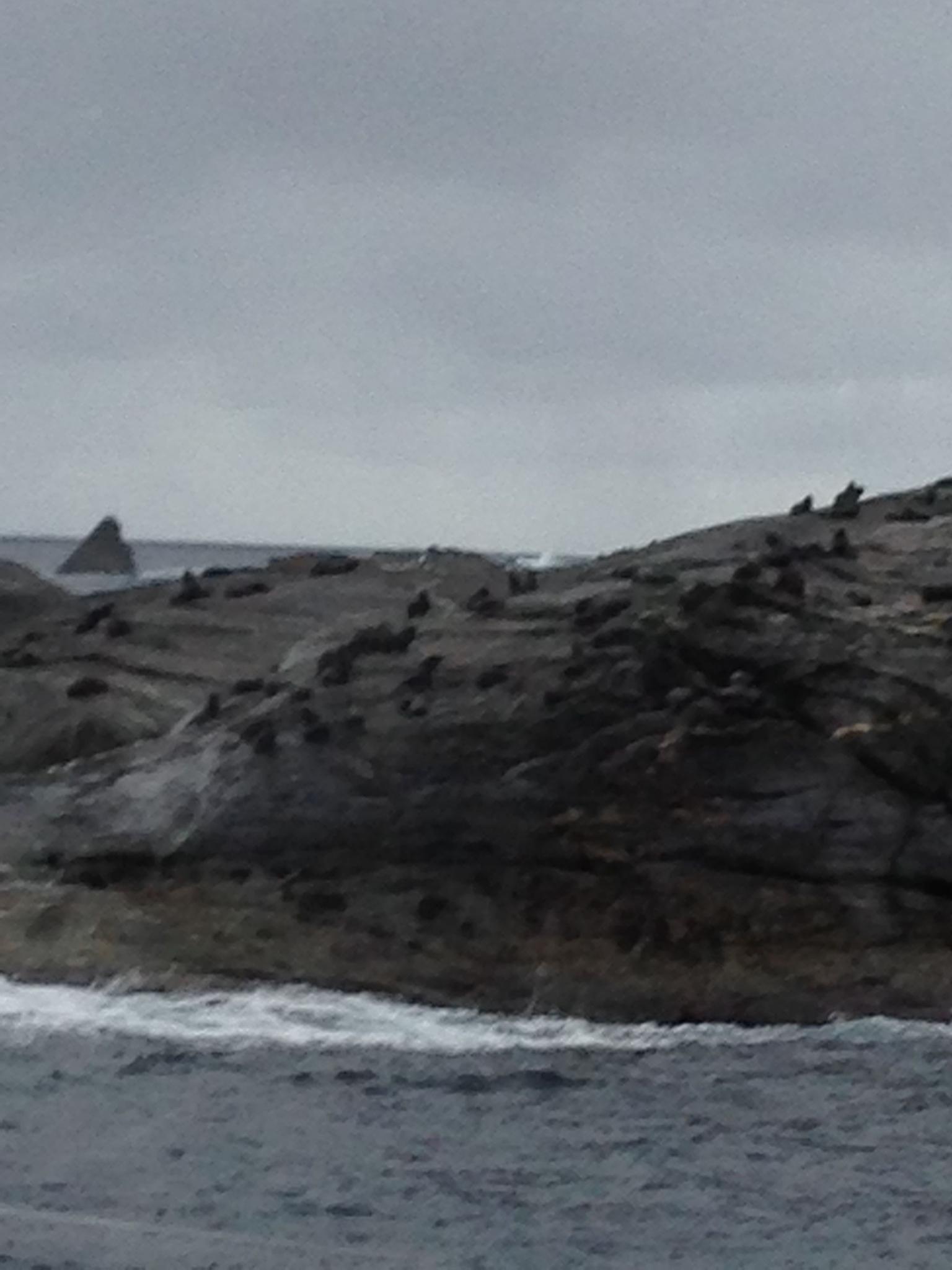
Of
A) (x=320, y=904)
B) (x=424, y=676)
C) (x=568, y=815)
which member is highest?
(x=424, y=676)

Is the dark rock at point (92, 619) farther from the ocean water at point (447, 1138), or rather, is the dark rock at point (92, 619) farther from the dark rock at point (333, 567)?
the ocean water at point (447, 1138)

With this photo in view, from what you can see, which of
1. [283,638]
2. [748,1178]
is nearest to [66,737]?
[283,638]

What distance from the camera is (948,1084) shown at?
59.2 feet

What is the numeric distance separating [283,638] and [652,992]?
12.1 m

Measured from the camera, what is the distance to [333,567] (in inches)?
1348

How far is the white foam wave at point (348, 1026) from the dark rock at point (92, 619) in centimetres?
1214

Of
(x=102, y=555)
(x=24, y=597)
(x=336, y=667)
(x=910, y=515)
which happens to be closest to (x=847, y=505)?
(x=910, y=515)

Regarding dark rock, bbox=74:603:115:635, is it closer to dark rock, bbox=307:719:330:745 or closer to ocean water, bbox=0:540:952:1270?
dark rock, bbox=307:719:330:745

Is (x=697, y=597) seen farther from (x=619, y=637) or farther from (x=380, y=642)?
(x=380, y=642)

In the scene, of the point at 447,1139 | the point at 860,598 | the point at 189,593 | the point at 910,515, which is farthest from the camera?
the point at 189,593

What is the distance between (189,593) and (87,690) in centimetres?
428

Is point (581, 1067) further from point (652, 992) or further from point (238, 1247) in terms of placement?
point (238, 1247)

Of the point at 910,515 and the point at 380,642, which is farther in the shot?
the point at 910,515

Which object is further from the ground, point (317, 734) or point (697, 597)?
point (697, 597)
